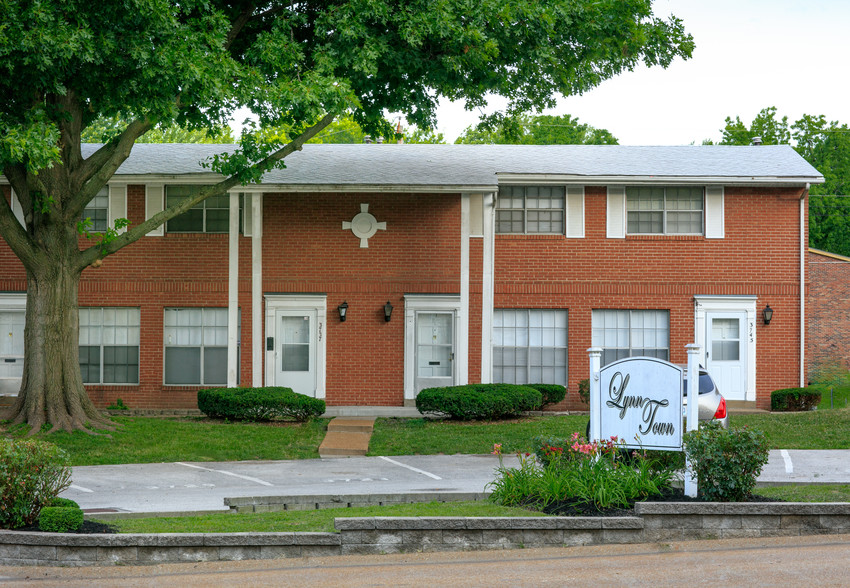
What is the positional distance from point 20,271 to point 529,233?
1229 cm

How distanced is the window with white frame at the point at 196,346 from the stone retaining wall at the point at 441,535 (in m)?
13.2

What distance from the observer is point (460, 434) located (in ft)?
57.2

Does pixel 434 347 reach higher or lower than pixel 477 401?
higher

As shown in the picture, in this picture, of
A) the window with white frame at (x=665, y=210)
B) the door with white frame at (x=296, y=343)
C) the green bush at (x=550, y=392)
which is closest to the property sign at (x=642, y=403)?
the green bush at (x=550, y=392)

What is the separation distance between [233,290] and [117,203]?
11.5 ft

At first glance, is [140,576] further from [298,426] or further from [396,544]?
[298,426]

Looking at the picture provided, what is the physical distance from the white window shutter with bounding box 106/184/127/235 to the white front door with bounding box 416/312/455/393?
24.6 feet

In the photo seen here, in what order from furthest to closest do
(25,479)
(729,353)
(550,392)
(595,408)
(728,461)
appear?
1. (729,353)
2. (550,392)
3. (595,408)
4. (728,461)
5. (25,479)

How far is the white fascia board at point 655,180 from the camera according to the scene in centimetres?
2114

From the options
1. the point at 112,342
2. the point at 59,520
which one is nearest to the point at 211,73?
the point at 59,520

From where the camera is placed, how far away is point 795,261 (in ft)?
71.0

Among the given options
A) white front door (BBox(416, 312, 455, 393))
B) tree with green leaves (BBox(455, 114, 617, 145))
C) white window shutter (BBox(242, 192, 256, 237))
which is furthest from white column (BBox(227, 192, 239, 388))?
tree with green leaves (BBox(455, 114, 617, 145))

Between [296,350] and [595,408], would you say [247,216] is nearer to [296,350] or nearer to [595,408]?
[296,350]

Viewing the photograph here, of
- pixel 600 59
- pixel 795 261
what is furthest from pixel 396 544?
pixel 795 261
